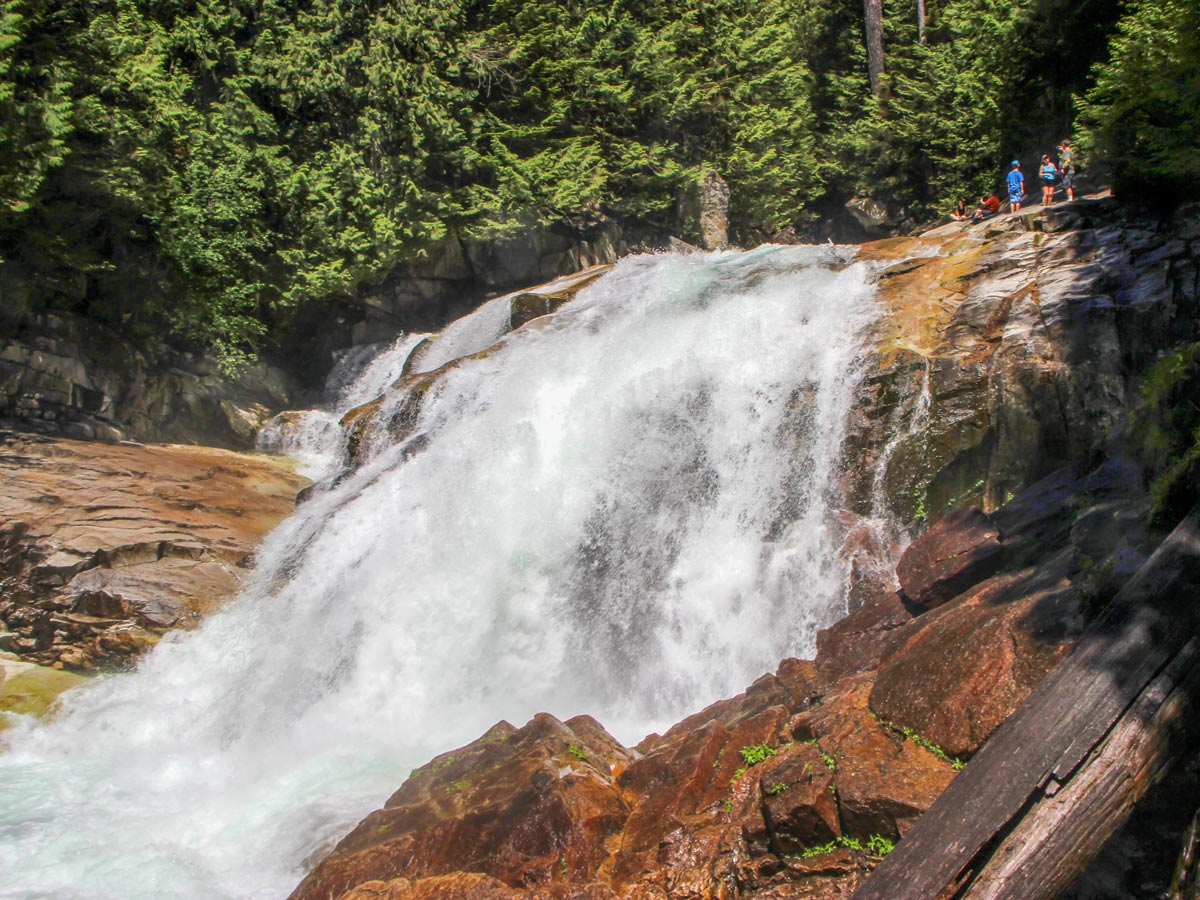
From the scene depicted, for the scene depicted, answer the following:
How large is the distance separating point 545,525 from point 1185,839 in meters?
9.02

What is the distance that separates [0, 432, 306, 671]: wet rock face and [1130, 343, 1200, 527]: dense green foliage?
11.3 m

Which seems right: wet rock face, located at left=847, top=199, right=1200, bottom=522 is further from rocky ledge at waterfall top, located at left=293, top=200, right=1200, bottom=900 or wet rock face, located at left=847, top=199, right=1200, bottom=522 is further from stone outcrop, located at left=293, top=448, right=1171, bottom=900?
stone outcrop, located at left=293, top=448, right=1171, bottom=900

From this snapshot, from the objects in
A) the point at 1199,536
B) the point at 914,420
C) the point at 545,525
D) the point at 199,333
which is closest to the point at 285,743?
the point at 545,525

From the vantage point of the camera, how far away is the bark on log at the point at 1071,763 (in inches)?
136

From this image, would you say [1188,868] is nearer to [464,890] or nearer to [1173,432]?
[1173,432]

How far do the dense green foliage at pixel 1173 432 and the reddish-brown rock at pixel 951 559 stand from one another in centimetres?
154

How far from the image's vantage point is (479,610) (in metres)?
11.3

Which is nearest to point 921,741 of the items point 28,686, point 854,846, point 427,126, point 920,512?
point 854,846

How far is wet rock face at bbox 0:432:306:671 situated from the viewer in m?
11.5

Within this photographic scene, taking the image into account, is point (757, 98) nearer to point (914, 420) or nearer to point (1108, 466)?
point (914, 420)

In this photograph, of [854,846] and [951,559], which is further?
[951,559]

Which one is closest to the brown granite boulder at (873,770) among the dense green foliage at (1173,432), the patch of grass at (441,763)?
the dense green foliage at (1173,432)

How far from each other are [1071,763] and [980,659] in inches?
82.7

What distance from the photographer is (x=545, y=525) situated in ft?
39.2
